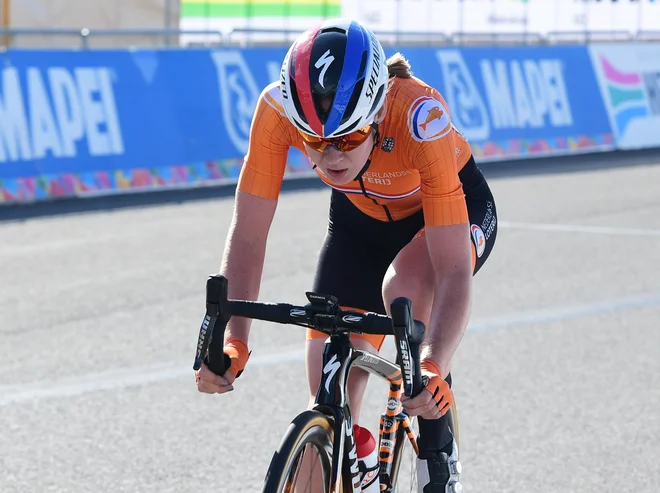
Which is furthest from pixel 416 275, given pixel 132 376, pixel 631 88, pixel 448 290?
pixel 631 88

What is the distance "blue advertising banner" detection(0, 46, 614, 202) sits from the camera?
11.4 meters

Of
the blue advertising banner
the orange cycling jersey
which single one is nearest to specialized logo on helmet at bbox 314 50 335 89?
the orange cycling jersey

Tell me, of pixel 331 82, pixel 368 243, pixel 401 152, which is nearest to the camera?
pixel 331 82

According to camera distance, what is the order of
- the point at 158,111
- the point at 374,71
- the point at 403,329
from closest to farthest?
the point at 403,329
the point at 374,71
the point at 158,111

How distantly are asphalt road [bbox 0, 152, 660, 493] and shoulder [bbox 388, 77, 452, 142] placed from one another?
1791 millimetres

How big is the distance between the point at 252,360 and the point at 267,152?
304 centimetres

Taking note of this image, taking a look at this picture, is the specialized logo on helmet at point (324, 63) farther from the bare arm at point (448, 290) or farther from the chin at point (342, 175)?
the bare arm at point (448, 290)

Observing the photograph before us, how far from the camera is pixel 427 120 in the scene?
3.54 metres

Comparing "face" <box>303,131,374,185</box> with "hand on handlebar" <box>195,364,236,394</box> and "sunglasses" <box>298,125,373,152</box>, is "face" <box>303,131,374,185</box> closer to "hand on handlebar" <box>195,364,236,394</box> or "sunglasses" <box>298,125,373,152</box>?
"sunglasses" <box>298,125,373,152</box>

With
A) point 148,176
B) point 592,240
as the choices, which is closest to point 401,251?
point 592,240

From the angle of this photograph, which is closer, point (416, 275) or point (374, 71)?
point (374, 71)

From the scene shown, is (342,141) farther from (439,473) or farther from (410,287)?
(439,473)

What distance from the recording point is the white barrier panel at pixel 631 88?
17172mm

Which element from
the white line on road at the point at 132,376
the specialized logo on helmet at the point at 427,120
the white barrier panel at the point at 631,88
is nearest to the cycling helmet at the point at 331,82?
the specialized logo on helmet at the point at 427,120
